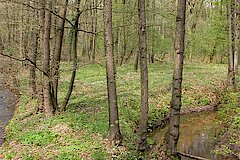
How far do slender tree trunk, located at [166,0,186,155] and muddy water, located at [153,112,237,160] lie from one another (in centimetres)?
226

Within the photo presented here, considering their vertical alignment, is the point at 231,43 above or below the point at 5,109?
above

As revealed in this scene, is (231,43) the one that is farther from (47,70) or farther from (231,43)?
(47,70)

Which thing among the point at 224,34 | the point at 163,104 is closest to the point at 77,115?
the point at 163,104

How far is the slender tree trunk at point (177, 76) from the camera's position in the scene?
8641 millimetres

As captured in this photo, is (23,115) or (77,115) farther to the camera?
(23,115)

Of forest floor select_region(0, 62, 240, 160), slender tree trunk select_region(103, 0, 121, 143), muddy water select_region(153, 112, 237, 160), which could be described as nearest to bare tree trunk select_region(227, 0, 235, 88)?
forest floor select_region(0, 62, 240, 160)

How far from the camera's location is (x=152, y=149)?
10109 millimetres

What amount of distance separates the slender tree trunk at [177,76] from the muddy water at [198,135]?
2.26 m

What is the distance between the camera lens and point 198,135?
46.9ft

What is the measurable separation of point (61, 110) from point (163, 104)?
5506 mm

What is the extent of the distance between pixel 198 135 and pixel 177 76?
632 cm

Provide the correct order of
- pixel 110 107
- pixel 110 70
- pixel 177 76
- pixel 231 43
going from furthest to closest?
pixel 231 43 → pixel 110 107 → pixel 110 70 → pixel 177 76

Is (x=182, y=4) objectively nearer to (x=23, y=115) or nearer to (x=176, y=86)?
(x=176, y=86)

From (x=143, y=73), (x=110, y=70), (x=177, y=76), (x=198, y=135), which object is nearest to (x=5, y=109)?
(x=110, y=70)
